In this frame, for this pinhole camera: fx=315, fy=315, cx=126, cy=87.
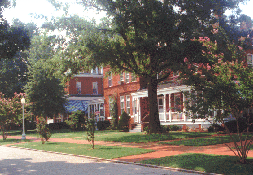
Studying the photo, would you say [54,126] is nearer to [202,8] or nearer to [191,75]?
[202,8]

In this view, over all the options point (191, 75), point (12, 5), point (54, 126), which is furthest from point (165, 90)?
point (54, 126)

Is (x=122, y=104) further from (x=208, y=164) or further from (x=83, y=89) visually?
(x=208, y=164)

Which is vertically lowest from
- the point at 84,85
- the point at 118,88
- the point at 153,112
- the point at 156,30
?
the point at 153,112

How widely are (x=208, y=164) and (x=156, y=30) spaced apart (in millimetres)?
11176

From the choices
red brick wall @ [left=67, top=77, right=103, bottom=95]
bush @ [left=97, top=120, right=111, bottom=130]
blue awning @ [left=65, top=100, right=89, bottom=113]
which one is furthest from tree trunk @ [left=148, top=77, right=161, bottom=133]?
red brick wall @ [left=67, top=77, right=103, bottom=95]

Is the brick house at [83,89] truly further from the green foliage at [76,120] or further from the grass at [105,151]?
the grass at [105,151]

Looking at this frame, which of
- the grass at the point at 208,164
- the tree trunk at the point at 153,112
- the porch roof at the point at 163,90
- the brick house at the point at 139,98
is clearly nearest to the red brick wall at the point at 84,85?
the brick house at the point at 139,98

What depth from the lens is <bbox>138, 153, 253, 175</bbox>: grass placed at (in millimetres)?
8789

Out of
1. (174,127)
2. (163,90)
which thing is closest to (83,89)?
(163,90)

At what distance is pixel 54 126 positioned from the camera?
45062mm

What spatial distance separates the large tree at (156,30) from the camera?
1939 centimetres

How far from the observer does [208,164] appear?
9.90 metres

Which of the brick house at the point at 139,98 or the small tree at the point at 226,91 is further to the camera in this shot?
the brick house at the point at 139,98

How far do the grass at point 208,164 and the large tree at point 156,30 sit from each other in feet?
27.2
